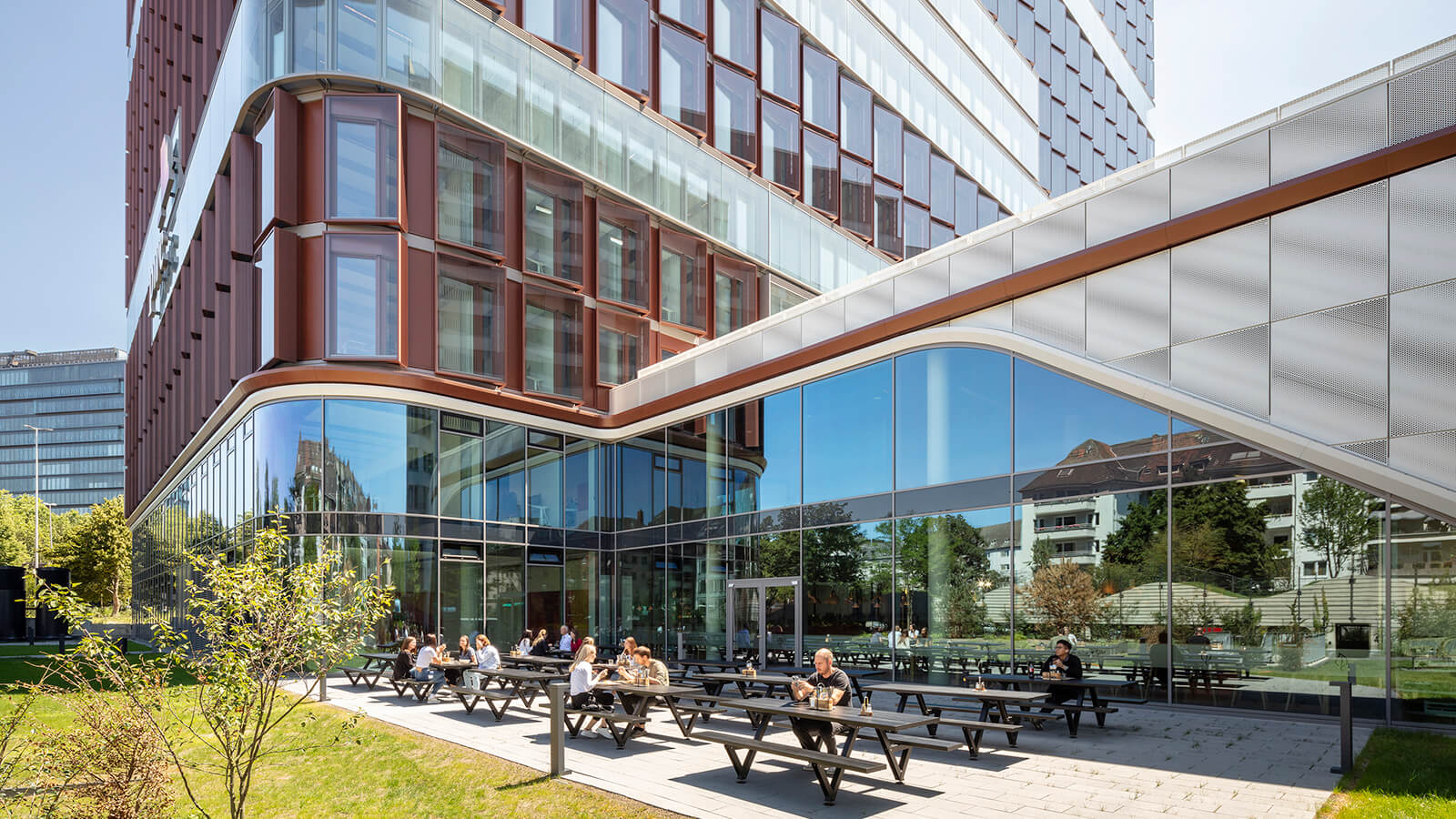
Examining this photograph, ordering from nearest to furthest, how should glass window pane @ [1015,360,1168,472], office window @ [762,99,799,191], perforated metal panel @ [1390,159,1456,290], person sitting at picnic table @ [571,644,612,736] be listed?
1. perforated metal panel @ [1390,159,1456,290]
2. person sitting at picnic table @ [571,644,612,736]
3. glass window pane @ [1015,360,1168,472]
4. office window @ [762,99,799,191]

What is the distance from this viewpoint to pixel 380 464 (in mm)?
25438

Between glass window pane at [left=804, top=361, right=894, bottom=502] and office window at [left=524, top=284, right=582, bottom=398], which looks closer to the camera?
glass window pane at [left=804, top=361, right=894, bottom=502]

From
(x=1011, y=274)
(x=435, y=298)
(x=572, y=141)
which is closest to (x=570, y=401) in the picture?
(x=435, y=298)

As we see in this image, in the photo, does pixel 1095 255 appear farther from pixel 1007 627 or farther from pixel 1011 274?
pixel 1007 627

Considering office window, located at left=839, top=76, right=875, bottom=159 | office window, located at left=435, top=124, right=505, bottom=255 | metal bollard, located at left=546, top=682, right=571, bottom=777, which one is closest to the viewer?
metal bollard, located at left=546, top=682, right=571, bottom=777

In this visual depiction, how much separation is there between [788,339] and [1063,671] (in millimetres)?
11196

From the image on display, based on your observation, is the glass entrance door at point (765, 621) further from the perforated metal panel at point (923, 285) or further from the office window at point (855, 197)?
the office window at point (855, 197)

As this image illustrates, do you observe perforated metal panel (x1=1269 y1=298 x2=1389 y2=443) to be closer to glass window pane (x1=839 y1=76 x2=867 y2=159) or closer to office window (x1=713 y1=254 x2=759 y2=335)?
office window (x1=713 y1=254 x2=759 y2=335)

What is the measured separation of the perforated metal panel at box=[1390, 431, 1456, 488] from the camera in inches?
510

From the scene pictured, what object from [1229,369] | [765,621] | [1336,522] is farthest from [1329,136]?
[765,621]

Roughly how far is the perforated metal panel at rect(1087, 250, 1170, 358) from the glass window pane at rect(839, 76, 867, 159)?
22.4 metres

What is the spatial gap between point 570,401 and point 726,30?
14.3 m

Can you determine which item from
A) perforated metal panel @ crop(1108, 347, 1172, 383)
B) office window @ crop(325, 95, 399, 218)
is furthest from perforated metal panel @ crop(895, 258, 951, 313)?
office window @ crop(325, 95, 399, 218)

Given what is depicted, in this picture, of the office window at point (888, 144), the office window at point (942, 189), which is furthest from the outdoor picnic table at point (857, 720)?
the office window at point (942, 189)
